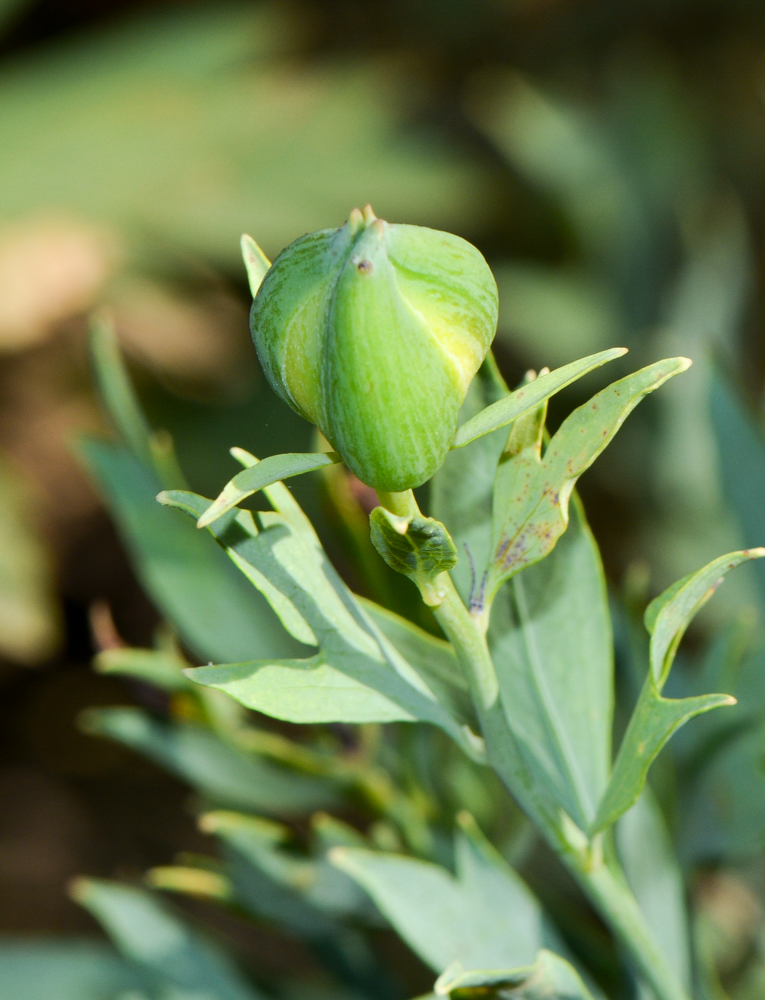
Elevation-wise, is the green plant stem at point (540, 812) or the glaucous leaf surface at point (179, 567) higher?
the glaucous leaf surface at point (179, 567)

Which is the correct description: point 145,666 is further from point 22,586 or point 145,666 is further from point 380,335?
point 22,586

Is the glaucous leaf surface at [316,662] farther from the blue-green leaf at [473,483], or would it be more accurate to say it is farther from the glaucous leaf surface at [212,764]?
the glaucous leaf surface at [212,764]

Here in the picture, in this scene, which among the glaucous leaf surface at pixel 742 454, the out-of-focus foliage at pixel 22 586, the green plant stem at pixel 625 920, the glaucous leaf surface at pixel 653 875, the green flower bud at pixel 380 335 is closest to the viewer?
the green flower bud at pixel 380 335

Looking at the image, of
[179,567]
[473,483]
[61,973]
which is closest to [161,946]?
[61,973]

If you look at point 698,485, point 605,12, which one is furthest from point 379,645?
point 605,12

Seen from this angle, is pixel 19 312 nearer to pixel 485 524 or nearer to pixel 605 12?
pixel 605 12

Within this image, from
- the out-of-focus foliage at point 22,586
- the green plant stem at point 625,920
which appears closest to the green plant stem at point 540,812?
the green plant stem at point 625,920

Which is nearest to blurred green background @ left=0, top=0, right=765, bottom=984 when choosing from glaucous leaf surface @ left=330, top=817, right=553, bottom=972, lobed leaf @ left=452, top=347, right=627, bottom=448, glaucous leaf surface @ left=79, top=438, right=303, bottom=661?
glaucous leaf surface @ left=79, top=438, right=303, bottom=661

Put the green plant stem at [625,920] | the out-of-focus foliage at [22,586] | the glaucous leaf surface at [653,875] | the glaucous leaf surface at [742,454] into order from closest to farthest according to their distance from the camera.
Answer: the green plant stem at [625,920] < the glaucous leaf surface at [653,875] < the glaucous leaf surface at [742,454] < the out-of-focus foliage at [22,586]
